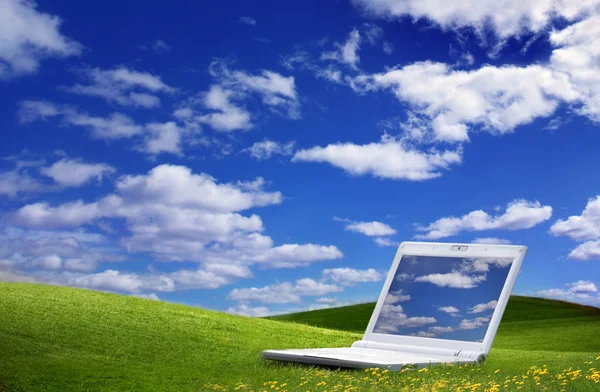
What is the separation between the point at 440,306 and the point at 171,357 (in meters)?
5.78

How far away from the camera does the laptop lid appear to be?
1066 centimetres

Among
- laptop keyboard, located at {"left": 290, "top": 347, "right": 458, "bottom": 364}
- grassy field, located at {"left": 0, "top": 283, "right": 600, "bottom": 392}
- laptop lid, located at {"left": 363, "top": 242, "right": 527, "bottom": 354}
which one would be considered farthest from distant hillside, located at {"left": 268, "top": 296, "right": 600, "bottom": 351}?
laptop keyboard, located at {"left": 290, "top": 347, "right": 458, "bottom": 364}

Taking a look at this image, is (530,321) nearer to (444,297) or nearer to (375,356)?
(444,297)

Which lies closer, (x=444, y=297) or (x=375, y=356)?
(x=375, y=356)

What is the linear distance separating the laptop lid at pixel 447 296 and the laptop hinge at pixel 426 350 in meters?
0.10

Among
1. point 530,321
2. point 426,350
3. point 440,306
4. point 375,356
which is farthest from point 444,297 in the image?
point 530,321

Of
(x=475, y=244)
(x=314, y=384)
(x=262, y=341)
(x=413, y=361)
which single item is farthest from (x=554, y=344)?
(x=314, y=384)

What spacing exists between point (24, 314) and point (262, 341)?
5.89 m

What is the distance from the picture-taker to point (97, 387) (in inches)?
402

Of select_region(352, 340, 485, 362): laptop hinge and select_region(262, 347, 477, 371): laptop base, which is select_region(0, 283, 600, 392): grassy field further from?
select_region(352, 340, 485, 362): laptop hinge

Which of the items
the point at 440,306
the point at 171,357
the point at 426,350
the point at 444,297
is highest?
the point at 444,297

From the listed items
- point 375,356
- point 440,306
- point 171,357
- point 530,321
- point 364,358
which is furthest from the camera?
point 530,321

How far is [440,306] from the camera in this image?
10883mm

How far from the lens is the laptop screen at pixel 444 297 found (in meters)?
10.7
